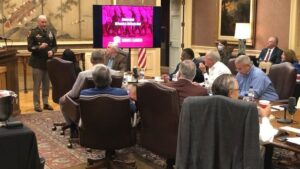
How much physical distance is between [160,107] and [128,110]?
1.50 ft

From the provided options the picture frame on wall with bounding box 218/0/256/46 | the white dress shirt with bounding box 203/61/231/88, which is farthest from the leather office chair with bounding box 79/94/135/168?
the picture frame on wall with bounding box 218/0/256/46

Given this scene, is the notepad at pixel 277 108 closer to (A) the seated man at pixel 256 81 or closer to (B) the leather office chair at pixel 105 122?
(A) the seated man at pixel 256 81

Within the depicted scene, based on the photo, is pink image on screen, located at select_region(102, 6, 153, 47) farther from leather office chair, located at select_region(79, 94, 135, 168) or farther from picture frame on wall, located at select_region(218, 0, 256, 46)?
leather office chair, located at select_region(79, 94, 135, 168)

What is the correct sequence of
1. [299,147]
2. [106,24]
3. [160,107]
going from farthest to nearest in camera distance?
[106,24]
[160,107]
[299,147]

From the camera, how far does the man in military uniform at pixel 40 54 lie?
22.9ft

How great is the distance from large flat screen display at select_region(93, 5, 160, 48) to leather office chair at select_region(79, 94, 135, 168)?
3.90 metres

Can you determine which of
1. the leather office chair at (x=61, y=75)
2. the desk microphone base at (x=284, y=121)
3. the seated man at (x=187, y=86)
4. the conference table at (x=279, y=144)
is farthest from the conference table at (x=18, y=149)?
the leather office chair at (x=61, y=75)

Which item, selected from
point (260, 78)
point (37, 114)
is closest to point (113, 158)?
point (260, 78)

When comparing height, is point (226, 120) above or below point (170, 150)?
above

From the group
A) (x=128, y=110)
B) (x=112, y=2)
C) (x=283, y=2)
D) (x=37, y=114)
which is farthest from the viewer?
(x=112, y=2)

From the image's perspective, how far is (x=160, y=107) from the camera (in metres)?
3.38

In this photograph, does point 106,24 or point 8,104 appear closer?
point 8,104

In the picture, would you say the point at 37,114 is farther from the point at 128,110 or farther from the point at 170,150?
the point at 170,150

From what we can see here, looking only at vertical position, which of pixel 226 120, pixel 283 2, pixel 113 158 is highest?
pixel 283 2
